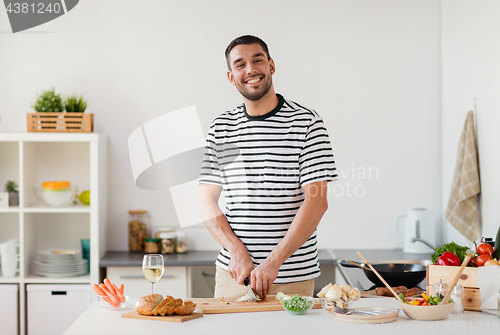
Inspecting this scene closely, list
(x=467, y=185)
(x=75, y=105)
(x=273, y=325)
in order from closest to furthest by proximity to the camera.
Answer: (x=273, y=325), (x=467, y=185), (x=75, y=105)

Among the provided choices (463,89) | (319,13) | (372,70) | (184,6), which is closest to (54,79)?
(184,6)

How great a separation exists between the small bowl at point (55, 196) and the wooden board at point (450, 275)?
2.22 m

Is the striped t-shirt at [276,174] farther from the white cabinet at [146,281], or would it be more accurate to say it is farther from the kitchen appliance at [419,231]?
the kitchen appliance at [419,231]

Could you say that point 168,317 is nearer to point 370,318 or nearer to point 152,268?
→ point 152,268

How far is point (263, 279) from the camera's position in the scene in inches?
66.9

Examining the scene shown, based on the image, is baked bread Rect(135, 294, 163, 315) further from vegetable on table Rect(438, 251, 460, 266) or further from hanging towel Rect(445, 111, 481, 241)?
hanging towel Rect(445, 111, 481, 241)

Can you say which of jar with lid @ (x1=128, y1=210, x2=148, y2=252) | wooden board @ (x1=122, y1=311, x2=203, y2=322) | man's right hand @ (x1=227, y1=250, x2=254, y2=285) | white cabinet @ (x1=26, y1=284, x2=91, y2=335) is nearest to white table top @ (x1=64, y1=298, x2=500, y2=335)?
wooden board @ (x1=122, y1=311, x2=203, y2=322)

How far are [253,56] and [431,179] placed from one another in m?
1.89

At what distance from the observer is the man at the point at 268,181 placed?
1.87 meters

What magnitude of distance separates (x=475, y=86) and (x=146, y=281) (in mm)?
2111

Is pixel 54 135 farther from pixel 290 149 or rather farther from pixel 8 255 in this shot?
pixel 290 149

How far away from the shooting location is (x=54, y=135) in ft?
9.80

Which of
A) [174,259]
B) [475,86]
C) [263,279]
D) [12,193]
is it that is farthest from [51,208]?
[475,86]

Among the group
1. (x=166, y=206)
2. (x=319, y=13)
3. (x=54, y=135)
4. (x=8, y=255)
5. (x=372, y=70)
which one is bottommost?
(x=8, y=255)
